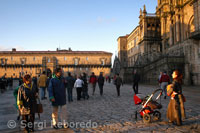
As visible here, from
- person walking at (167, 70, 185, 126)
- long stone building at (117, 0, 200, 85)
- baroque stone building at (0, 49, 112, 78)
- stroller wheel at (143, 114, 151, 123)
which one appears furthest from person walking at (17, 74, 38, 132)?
baroque stone building at (0, 49, 112, 78)

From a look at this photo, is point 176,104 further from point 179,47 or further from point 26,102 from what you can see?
point 179,47

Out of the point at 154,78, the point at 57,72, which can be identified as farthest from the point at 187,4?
the point at 57,72

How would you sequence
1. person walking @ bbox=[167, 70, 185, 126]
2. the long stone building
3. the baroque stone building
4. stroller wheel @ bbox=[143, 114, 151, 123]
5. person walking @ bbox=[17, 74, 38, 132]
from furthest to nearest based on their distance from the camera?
the baroque stone building
the long stone building
stroller wheel @ bbox=[143, 114, 151, 123]
person walking @ bbox=[167, 70, 185, 126]
person walking @ bbox=[17, 74, 38, 132]

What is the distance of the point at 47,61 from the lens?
69.1m

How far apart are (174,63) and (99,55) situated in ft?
170

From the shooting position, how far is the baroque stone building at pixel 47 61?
70.1 meters

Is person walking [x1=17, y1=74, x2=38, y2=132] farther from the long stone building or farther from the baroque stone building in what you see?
the baroque stone building

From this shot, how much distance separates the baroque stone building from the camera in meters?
70.1

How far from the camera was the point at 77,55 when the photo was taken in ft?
235

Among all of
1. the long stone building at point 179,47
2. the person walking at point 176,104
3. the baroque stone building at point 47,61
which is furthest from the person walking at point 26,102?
the baroque stone building at point 47,61

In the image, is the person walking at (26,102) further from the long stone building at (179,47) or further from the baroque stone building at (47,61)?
the baroque stone building at (47,61)

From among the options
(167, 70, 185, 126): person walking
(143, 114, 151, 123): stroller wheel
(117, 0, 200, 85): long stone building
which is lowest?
(143, 114, 151, 123): stroller wheel

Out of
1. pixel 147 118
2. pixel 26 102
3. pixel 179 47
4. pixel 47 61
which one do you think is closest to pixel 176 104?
pixel 147 118

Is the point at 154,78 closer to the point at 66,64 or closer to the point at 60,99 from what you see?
the point at 60,99
